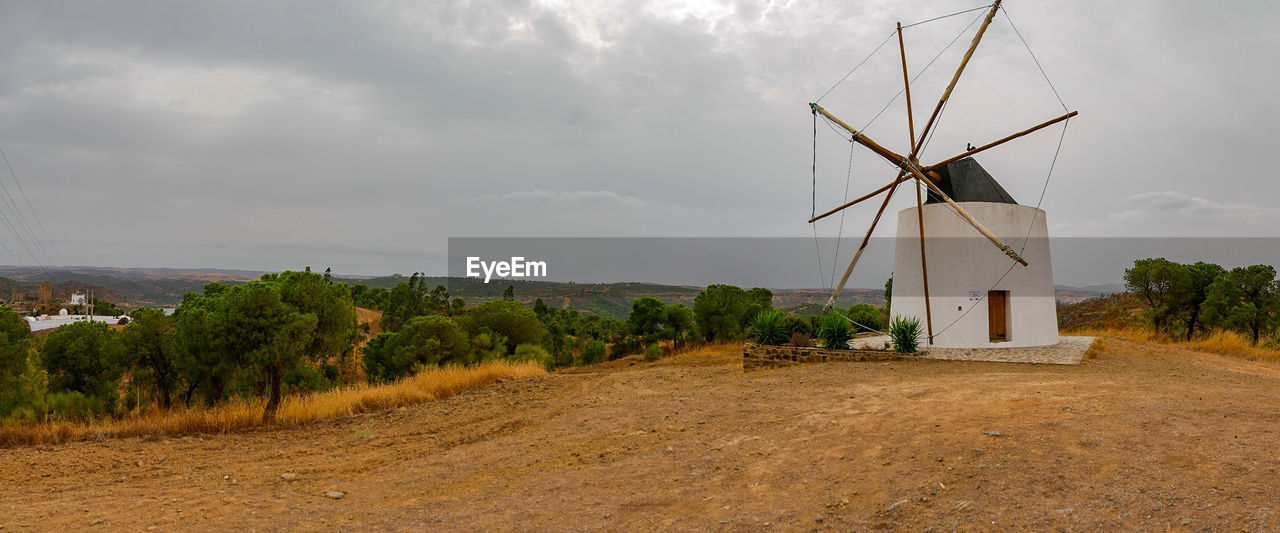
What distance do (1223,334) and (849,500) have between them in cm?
1916

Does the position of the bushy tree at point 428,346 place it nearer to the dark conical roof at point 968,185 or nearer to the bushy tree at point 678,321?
A: the bushy tree at point 678,321

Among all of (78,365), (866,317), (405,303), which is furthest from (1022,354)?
(405,303)

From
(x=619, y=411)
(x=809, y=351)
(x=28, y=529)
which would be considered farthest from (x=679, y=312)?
(x=28, y=529)

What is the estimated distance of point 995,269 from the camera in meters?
14.3

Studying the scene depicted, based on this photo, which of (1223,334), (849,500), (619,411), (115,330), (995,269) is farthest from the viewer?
(1223,334)

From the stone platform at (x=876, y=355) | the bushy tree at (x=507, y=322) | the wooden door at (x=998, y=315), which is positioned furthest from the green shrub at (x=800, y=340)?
the bushy tree at (x=507, y=322)

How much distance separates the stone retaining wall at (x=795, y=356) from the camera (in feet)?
42.2

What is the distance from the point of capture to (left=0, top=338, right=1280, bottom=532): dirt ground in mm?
4336

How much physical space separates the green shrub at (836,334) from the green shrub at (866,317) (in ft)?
17.6

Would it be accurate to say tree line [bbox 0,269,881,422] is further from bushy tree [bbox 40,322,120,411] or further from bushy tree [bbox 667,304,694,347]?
bushy tree [bbox 667,304,694,347]

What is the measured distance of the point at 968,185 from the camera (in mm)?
14852

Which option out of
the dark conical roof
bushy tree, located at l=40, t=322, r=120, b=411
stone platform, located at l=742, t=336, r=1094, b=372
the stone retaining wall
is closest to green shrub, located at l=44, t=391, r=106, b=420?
bushy tree, located at l=40, t=322, r=120, b=411

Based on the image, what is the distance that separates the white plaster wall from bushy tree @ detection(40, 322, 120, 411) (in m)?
17.2

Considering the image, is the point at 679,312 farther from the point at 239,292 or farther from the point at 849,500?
the point at 849,500
